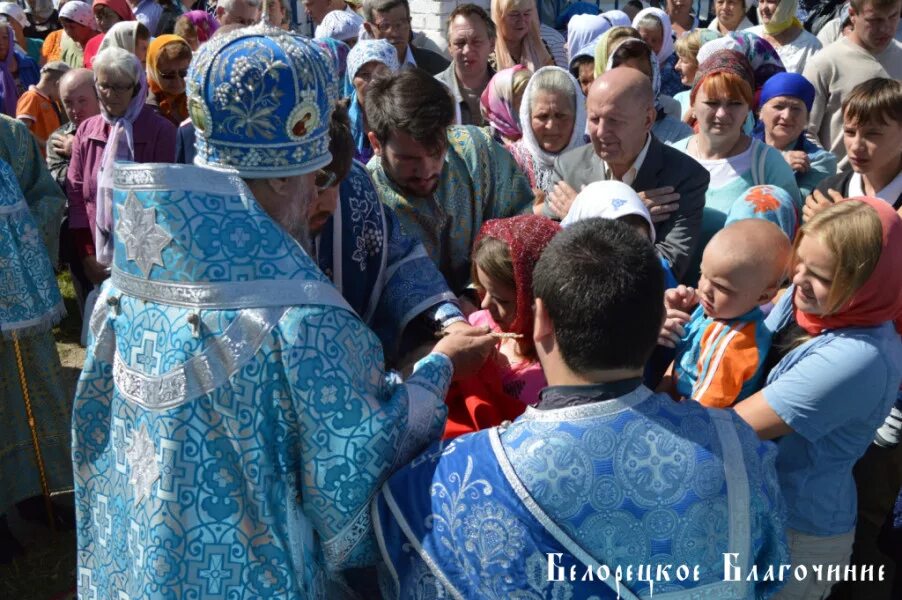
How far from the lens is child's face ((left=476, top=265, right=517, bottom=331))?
2576 millimetres

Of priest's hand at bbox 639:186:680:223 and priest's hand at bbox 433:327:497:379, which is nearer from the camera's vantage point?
priest's hand at bbox 433:327:497:379

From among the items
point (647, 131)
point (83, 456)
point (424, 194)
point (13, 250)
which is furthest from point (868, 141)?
point (13, 250)

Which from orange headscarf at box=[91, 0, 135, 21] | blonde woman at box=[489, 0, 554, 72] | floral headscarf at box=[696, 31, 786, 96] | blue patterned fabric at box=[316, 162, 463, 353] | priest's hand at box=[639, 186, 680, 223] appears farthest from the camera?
orange headscarf at box=[91, 0, 135, 21]

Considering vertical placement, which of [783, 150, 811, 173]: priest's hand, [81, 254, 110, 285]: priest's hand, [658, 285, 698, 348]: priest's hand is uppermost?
[783, 150, 811, 173]: priest's hand

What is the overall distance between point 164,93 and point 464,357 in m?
4.90

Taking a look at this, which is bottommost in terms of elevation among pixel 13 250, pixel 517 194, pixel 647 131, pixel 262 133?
pixel 13 250

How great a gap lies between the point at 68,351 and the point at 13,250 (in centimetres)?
284

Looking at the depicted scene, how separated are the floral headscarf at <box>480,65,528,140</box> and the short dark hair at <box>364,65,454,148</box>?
74.8 inches

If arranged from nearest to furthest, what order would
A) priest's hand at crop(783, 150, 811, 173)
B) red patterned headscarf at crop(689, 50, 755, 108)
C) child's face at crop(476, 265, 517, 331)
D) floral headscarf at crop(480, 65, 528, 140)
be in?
child's face at crop(476, 265, 517, 331) < red patterned headscarf at crop(689, 50, 755, 108) < priest's hand at crop(783, 150, 811, 173) < floral headscarf at crop(480, 65, 528, 140)

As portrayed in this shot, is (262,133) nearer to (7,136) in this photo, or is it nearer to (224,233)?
(224,233)

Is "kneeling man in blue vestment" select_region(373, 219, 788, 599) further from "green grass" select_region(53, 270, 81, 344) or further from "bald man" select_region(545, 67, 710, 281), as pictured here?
"green grass" select_region(53, 270, 81, 344)

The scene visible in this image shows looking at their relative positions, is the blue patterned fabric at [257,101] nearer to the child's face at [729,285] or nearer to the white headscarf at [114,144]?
the child's face at [729,285]

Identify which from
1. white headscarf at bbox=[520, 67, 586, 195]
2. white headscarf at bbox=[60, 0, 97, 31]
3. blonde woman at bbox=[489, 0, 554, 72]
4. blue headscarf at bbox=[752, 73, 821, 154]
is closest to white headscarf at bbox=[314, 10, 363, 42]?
blonde woman at bbox=[489, 0, 554, 72]

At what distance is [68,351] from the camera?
6477 mm
